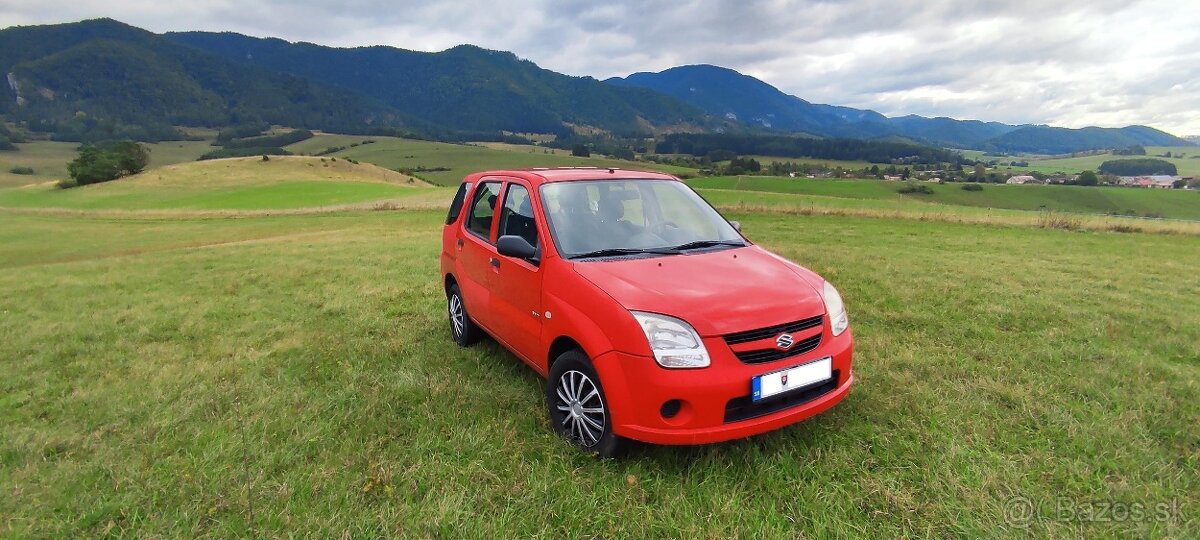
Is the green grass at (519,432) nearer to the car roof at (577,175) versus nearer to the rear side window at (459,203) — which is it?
the rear side window at (459,203)

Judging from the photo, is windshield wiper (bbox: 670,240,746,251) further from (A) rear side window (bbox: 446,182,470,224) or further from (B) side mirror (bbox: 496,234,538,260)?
(A) rear side window (bbox: 446,182,470,224)

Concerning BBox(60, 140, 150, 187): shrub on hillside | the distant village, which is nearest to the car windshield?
BBox(60, 140, 150, 187): shrub on hillside

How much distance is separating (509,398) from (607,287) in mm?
1607

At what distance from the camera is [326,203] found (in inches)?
1513

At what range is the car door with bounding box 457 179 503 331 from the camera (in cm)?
481

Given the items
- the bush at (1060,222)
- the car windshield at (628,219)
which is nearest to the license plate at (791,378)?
the car windshield at (628,219)

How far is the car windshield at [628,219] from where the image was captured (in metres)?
3.99

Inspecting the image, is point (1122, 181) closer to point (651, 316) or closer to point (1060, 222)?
point (1060, 222)

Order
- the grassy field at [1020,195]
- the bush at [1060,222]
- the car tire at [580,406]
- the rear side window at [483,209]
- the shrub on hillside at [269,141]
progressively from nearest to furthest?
the car tire at [580,406], the rear side window at [483,209], the bush at [1060,222], the grassy field at [1020,195], the shrub on hillside at [269,141]

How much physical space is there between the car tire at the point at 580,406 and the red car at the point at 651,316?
10 mm

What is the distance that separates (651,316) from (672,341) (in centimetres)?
18

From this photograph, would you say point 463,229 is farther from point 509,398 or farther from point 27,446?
point 27,446

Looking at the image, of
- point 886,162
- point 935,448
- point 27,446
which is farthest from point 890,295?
point 886,162

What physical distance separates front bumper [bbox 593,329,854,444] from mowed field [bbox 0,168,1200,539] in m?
0.35
